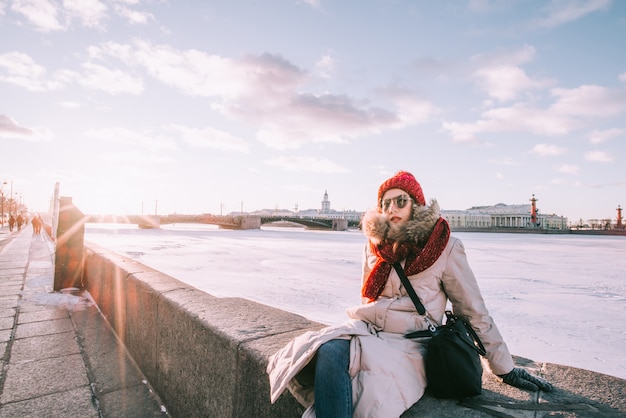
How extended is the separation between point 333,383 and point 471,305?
0.71 m

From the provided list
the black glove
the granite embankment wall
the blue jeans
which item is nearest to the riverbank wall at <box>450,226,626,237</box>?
the granite embankment wall

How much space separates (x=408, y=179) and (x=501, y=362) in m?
0.95

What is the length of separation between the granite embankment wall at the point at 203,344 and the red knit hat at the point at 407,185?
3.06 ft

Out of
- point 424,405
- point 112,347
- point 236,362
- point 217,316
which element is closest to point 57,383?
point 112,347

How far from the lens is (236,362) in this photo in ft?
5.57

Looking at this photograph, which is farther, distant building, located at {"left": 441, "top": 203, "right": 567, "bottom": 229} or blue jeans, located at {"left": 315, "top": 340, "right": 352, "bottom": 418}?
distant building, located at {"left": 441, "top": 203, "right": 567, "bottom": 229}

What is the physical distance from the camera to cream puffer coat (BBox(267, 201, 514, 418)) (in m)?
1.32

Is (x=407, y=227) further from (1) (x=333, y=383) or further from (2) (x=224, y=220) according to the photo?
(2) (x=224, y=220)

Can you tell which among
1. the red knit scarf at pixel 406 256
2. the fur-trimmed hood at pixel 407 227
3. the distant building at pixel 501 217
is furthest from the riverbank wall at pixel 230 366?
the distant building at pixel 501 217

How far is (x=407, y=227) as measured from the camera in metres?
1.76

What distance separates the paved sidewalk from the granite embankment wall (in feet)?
0.44

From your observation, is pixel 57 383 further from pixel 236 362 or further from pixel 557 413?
pixel 557 413

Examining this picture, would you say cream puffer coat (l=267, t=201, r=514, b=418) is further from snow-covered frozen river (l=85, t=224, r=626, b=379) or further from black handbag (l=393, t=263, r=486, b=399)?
snow-covered frozen river (l=85, t=224, r=626, b=379)

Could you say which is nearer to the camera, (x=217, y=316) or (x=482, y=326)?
(x=482, y=326)
